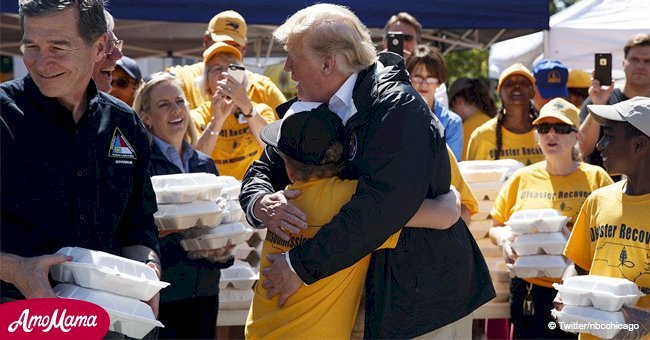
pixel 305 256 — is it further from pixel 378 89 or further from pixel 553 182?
pixel 553 182

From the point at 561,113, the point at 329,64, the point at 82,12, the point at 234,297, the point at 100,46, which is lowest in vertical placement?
the point at 234,297

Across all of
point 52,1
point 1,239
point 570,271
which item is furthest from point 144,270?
point 570,271

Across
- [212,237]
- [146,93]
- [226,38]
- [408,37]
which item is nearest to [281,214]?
[212,237]

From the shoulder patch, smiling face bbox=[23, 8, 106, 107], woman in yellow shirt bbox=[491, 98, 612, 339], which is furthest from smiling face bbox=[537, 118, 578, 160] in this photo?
smiling face bbox=[23, 8, 106, 107]

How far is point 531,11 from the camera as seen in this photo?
8.30 m

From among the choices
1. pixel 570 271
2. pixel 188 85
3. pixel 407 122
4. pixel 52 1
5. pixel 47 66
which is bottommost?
pixel 570 271

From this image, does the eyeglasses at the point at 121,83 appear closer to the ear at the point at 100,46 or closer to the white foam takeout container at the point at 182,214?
the white foam takeout container at the point at 182,214

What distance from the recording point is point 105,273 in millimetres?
2607

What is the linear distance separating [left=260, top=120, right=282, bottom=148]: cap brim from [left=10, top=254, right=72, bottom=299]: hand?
34.2 inches

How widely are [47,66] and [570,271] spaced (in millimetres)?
2496

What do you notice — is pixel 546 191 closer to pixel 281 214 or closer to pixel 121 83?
pixel 121 83

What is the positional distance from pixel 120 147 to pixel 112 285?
546mm

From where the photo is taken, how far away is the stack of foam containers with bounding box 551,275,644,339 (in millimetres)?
3551

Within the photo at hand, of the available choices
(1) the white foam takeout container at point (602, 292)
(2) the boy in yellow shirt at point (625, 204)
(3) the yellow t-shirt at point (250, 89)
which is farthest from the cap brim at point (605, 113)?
(3) the yellow t-shirt at point (250, 89)
